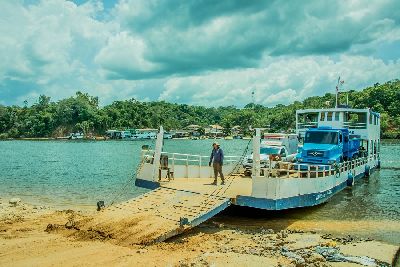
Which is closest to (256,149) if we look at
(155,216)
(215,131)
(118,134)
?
(155,216)

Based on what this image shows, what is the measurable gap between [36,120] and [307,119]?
16078 cm

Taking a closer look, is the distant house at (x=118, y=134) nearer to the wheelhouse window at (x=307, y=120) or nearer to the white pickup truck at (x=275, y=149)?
the wheelhouse window at (x=307, y=120)

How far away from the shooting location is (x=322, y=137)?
24.0 metres

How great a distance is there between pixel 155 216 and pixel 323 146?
13.5 meters

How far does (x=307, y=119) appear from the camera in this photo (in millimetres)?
31984

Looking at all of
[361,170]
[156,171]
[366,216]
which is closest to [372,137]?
[361,170]

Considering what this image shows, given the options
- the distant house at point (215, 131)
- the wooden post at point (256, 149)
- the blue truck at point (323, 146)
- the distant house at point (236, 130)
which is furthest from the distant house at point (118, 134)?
the wooden post at point (256, 149)

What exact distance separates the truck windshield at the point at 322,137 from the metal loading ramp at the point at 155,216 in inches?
436

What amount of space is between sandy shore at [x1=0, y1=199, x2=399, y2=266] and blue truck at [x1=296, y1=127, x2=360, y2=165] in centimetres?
874

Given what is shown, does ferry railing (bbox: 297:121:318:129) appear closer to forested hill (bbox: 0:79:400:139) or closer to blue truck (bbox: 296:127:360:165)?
blue truck (bbox: 296:127:360:165)

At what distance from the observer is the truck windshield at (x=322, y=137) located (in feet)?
78.3

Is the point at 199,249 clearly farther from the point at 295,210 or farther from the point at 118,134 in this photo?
the point at 118,134

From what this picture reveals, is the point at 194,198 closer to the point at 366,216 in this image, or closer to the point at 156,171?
the point at 156,171

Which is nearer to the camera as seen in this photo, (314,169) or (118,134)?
(314,169)
